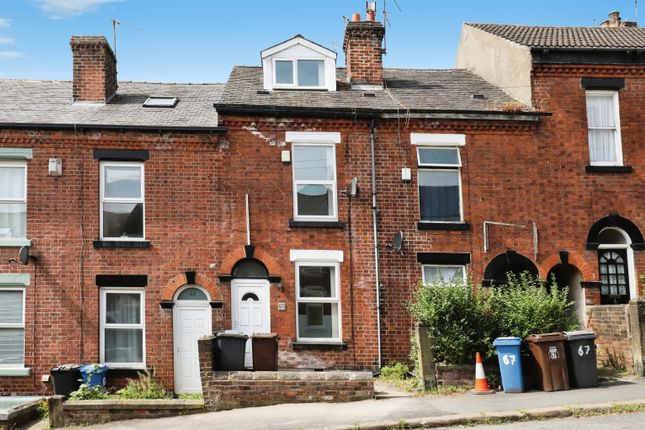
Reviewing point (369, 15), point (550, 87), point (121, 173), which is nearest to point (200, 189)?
point (121, 173)

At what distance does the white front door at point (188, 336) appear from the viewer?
58.0 feet

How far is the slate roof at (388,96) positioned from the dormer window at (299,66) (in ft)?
0.97

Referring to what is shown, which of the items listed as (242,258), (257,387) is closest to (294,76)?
(242,258)

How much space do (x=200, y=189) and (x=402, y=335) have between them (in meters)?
5.74

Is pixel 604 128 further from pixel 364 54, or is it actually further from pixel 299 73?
pixel 299 73

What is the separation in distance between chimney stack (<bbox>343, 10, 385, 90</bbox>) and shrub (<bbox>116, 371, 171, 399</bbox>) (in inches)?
356

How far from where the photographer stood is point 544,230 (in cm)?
1884

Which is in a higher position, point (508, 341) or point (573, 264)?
point (573, 264)

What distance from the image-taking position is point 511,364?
14.7m

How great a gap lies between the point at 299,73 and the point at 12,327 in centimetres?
919

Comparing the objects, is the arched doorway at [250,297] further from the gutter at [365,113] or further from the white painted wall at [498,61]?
the white painted wall at [498,61]

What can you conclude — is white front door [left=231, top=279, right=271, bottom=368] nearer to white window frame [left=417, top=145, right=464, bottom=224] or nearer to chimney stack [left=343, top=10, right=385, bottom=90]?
white window frame [left=417, top=145, right=464, bottom=224]

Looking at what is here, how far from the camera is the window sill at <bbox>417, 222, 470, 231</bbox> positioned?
18.6 meters

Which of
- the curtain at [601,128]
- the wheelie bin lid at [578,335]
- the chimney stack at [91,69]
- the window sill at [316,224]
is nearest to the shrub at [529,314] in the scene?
the wheelie bin lid at [578,335]
